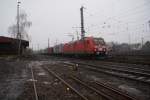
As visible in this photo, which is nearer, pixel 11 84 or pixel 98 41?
pixel 11 84

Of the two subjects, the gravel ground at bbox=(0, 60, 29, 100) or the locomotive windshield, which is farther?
the locomotive windshield

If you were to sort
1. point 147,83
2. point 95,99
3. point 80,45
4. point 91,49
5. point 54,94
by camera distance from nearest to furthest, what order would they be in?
point 95,99, point 54,94, point 147,83, point 91,49, point 80,45

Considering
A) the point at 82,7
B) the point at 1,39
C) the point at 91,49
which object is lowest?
the point at 91,49

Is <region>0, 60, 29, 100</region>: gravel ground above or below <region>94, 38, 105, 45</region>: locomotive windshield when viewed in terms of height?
below

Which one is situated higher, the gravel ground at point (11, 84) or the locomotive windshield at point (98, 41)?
the locomotive windshield at point (98, 41)

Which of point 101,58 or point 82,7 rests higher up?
point 82,7

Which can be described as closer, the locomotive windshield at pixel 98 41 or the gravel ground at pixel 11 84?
the gravel ground at pixel 11 84

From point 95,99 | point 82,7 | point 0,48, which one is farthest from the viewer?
point 0,48

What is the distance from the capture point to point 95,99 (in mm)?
6543

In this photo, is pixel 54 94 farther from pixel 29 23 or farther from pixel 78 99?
pixel 29 23

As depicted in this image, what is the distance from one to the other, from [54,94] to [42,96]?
0.51 m

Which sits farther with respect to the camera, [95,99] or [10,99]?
[10,99]

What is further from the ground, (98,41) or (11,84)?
(98,41)

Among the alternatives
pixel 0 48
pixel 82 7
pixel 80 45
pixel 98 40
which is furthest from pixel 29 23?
pixel 98 40
